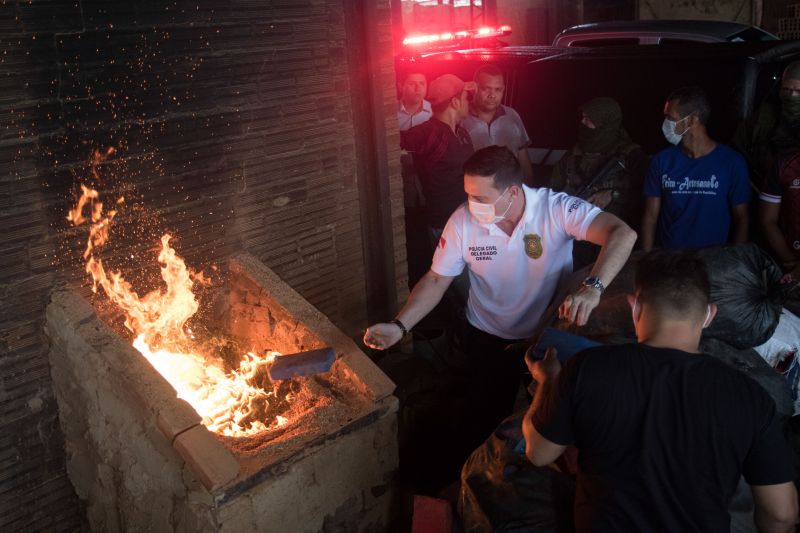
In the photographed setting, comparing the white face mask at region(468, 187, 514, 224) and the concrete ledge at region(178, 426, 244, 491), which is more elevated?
the white face mask at region(468, 187, 514, 224)

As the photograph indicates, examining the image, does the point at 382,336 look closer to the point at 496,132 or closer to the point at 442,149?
the point at 442,149

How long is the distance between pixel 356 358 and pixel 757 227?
327cm

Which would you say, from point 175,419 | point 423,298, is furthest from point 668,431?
point 175,419

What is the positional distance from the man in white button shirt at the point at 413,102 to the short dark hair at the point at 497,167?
149 inches

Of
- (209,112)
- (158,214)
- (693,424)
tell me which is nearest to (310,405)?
(158,214)

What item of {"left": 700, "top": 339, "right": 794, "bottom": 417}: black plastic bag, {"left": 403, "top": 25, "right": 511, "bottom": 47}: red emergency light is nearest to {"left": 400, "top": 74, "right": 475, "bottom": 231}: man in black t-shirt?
{"left": 700, "top": 339, "right": 794, "bottom": 417}: black plastic bag

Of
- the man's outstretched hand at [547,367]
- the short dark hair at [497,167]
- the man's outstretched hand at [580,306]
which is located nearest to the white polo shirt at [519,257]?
the short dark hair at [497,167]

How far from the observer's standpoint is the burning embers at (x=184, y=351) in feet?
13.6

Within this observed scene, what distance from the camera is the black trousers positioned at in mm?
4277

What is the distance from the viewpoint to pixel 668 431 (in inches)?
92.9

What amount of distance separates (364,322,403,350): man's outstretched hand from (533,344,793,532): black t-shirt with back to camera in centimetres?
149

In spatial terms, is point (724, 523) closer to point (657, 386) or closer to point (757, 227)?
point (657, 386)

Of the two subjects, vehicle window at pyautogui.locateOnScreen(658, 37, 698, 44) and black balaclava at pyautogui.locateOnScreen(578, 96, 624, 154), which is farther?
vehicle window at pyautogui.locateOnScreen(658, 37, 698, 44)

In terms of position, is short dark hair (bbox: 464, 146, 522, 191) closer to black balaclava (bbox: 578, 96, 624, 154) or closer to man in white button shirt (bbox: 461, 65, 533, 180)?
black balaclava (bbox: 578, 96, 624, 154)
